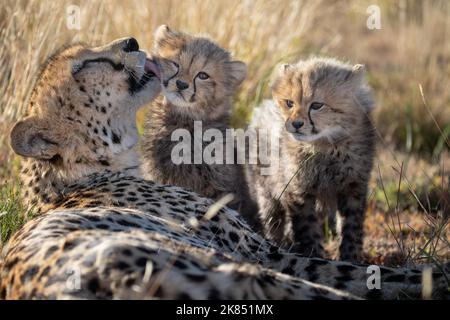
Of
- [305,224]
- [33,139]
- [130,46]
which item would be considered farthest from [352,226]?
[33,139]

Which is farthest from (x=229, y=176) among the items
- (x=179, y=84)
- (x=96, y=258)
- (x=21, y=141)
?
(x=96, y=258)

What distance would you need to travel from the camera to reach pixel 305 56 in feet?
22.7

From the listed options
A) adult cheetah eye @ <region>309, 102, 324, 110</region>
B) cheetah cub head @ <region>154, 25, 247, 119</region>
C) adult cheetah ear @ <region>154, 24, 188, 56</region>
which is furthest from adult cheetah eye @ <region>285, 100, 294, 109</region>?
adult cheetah ear @ <region>154, 24, 188, 56</region>

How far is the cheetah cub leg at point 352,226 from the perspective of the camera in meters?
4.30

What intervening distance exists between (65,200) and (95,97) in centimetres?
59

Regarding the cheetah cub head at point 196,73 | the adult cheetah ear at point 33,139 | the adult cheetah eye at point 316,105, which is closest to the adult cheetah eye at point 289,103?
the adult cheetah eye at point 316,105

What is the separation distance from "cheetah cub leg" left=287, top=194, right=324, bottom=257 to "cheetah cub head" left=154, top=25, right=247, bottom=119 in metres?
0.74

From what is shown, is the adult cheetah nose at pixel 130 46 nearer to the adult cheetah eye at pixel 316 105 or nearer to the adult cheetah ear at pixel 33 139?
the adult cheetah ear at pixel 33 139

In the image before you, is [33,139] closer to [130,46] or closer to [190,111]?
[130,46]

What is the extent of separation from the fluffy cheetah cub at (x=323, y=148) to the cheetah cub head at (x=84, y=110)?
34.0 inches

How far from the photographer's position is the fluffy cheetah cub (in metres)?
4.28

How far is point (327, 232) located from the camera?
5000 millimetres

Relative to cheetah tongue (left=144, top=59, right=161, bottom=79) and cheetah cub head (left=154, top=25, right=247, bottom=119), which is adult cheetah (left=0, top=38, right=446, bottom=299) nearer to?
cheetah tongue (left=144, top=59, right=161, bottom=79)

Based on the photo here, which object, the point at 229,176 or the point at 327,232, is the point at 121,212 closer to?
the point at 229,176
